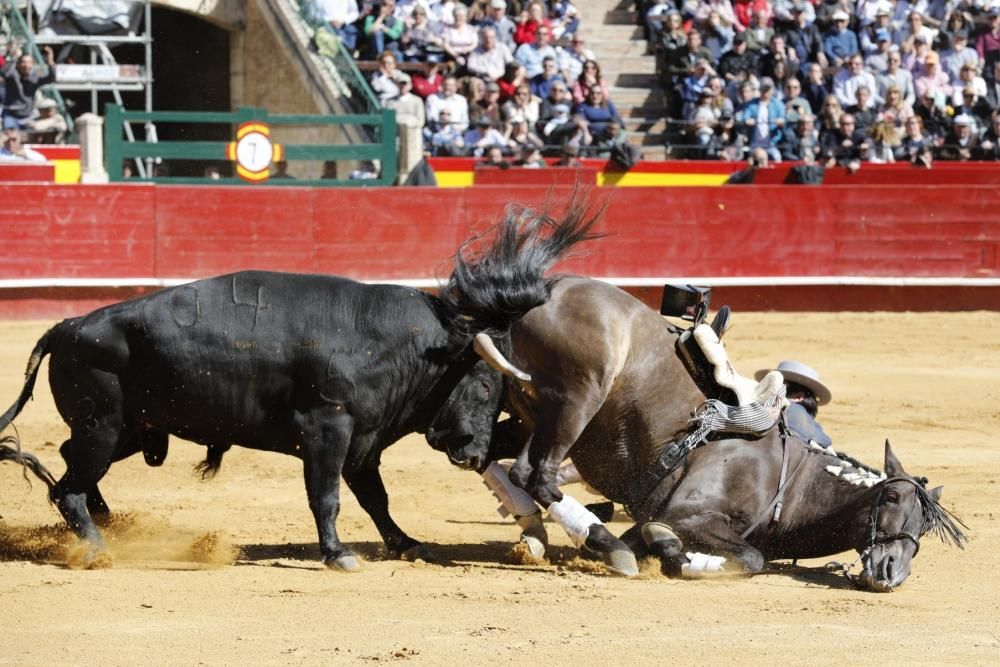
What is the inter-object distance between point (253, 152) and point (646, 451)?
1077 centimetres

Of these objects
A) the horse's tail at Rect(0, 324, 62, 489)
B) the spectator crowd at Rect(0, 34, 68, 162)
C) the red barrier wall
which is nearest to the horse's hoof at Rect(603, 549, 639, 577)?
the horse's tail at Rect(0, 324, 62, 489)

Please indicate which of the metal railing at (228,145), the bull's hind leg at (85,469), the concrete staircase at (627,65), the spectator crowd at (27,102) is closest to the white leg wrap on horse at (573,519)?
the bull's hind leg at (85,469)

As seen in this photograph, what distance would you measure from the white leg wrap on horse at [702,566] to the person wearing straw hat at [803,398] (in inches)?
36.5

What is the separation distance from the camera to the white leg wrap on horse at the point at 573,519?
6.29 meters

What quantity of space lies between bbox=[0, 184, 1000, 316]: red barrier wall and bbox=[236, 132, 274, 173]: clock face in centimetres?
170

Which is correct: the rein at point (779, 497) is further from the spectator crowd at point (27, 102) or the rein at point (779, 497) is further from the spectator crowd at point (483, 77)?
the spectator crowd at point (27, 102)

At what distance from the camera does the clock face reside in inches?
646

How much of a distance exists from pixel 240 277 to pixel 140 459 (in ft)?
10.1

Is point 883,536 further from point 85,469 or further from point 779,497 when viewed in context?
point 85,469

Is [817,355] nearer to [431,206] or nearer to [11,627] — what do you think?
[431,206]

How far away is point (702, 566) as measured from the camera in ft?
20.0

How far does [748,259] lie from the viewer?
15.6 m

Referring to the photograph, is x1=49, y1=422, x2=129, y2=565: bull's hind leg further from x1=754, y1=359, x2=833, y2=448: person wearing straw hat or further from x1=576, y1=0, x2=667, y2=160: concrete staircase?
x1=576, y1=0, x2=667, y2=160: concrete staircase

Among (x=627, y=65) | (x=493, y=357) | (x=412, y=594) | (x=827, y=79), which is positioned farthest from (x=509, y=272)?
(x=627, y=65)
